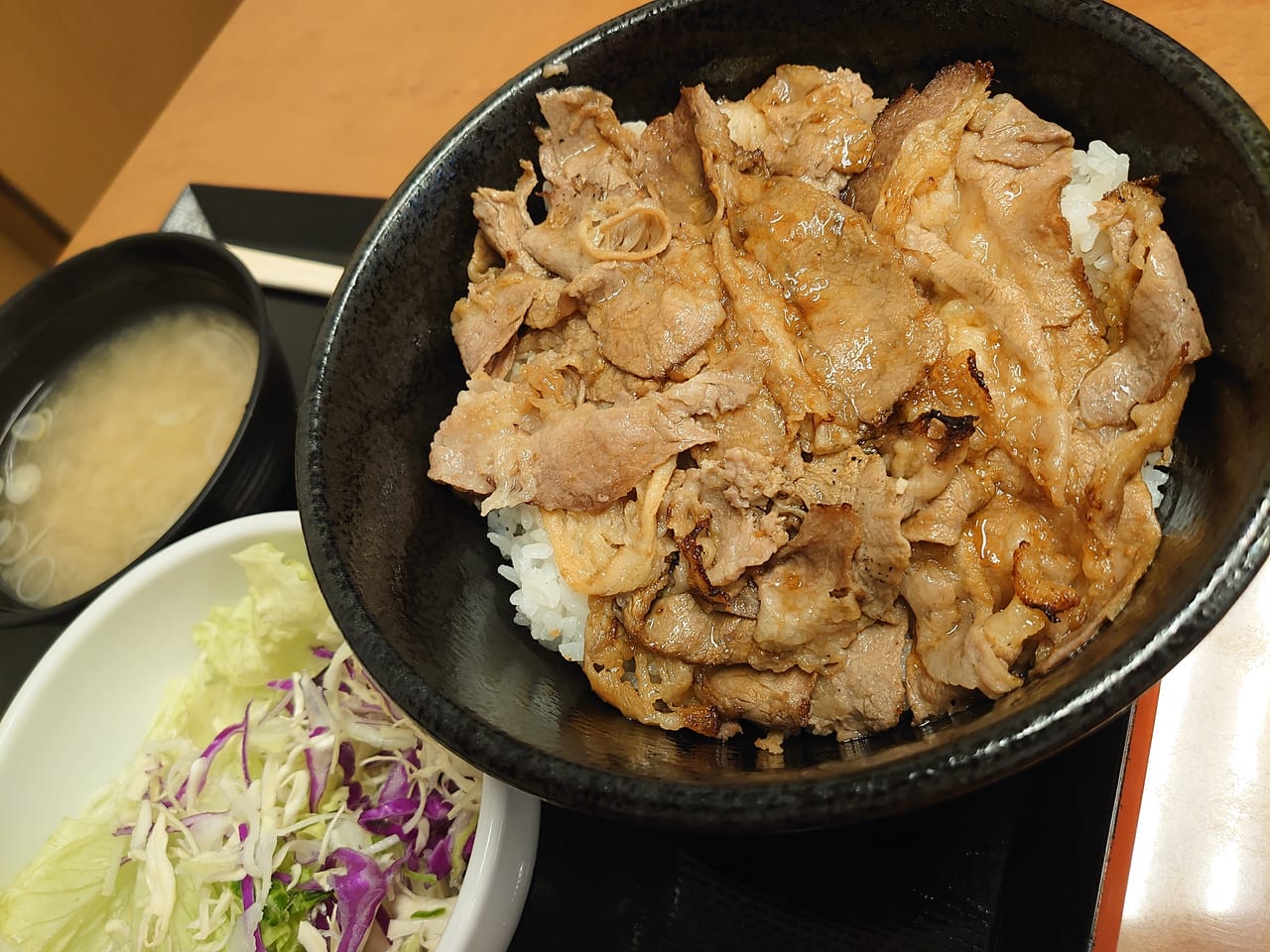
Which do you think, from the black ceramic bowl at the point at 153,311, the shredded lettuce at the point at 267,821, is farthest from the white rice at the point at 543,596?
the black ceramic bowl at the point at 153,311

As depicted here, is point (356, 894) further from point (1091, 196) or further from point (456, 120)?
point (456, 120)

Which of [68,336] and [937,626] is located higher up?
[68,336]

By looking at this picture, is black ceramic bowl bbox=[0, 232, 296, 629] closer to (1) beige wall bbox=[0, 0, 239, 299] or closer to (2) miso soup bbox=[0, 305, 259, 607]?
(2) miso soup bbox=[0, 305, 259, 607]

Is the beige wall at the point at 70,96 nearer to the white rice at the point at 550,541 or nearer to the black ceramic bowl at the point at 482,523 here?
the black ceramic bowl at the point at 482,523

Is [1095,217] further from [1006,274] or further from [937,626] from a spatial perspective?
[937,626]

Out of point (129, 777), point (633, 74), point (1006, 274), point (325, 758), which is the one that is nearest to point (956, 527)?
point (1006, 274)

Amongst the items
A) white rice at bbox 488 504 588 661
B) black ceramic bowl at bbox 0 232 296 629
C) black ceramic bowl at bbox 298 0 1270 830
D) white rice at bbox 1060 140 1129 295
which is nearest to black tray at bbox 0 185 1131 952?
black ceramic bowl at bbox 298 0 1270 830
